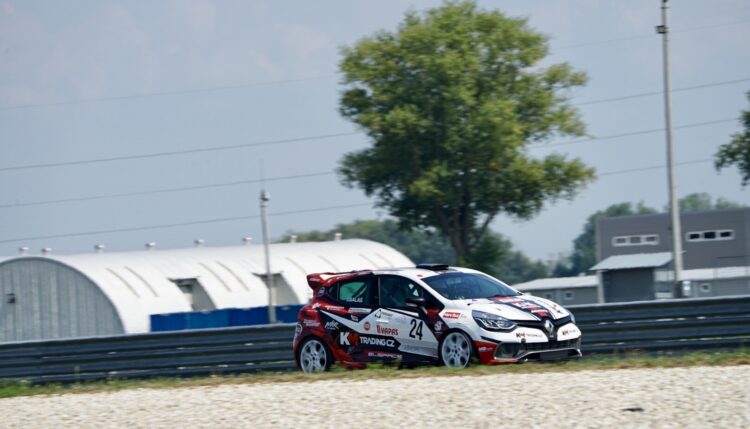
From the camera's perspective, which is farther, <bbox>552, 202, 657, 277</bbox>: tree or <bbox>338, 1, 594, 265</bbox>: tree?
<bbox>552, 202, 657, 277</bbox>: tree

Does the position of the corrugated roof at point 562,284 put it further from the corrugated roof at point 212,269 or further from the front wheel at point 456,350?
the front wheel at point 456,350

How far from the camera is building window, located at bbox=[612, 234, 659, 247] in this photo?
61.4m

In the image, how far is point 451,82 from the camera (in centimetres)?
4762

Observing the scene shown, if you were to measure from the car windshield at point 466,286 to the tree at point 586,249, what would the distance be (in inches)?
4614

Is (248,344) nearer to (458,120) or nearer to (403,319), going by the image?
(403,319)

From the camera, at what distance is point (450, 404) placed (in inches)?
396

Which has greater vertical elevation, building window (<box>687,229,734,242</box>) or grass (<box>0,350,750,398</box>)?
building window (<box>687,229,734,242</box>)

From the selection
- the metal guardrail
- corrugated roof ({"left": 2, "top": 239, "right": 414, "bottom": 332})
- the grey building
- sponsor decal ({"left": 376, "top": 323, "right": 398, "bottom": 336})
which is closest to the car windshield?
sponsor decal ({"left": 376, "top": 323, "right": 398, "bottom": 336})

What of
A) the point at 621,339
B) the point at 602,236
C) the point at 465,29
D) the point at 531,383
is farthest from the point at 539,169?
the point at 531,383

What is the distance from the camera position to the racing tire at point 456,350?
14008mm

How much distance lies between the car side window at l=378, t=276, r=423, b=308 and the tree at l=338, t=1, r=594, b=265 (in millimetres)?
32072

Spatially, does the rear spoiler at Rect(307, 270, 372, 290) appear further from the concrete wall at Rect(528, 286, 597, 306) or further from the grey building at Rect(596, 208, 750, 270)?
the grey building at Rect(596, 208, 750, 270)

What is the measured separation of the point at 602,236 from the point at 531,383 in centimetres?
5418

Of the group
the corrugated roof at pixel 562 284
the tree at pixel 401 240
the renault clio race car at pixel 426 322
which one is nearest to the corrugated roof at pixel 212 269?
the corrugated roof at pixel 562 284
